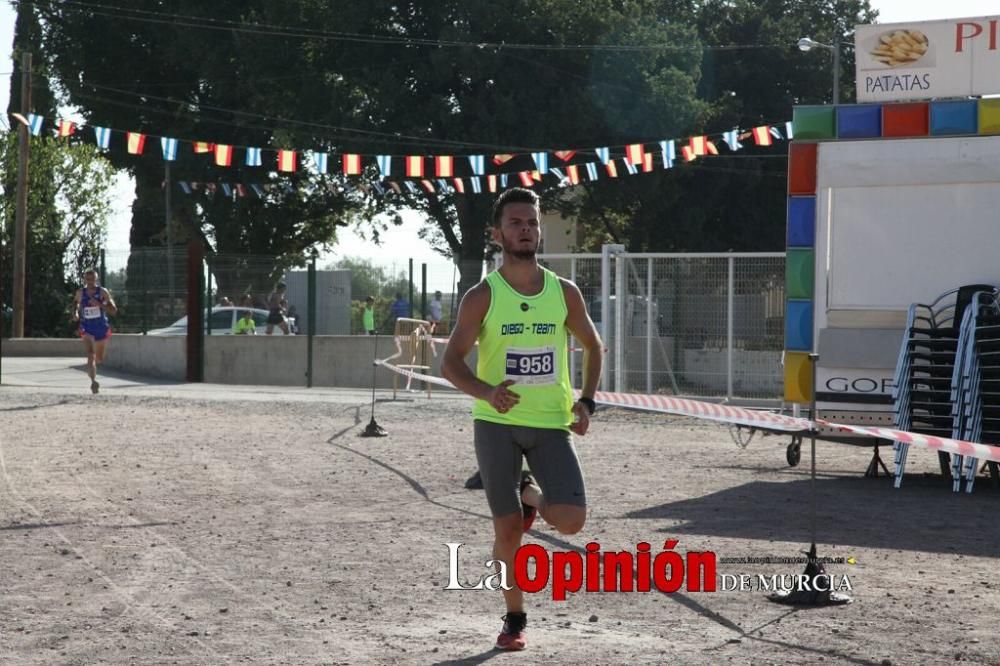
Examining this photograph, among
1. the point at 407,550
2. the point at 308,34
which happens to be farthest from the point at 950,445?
the point at 308,34

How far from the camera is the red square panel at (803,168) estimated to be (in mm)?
12836

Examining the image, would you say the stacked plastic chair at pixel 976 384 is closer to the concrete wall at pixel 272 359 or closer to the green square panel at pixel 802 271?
the green square panel at pixel 802 271

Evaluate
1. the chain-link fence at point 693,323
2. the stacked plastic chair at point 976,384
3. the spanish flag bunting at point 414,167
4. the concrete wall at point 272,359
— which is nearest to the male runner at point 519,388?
the stacked plastic chair at point 976,384

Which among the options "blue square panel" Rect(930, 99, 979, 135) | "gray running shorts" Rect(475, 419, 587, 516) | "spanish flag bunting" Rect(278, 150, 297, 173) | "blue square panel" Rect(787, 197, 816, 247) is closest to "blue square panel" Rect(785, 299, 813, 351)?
"blue square panel" Rect(787, 197, 816, 247)

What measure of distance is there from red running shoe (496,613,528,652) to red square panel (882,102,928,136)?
307 inches

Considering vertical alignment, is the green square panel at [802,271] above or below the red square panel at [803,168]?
below

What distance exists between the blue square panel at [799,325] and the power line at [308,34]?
2739 centimetres

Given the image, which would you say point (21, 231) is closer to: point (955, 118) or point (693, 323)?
point (693, 323)

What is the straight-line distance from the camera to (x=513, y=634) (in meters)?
6.08

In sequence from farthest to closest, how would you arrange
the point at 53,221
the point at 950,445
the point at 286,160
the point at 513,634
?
the point at 53,221 → the point at 286,160 → the point at 950,445 → the point at 513,634

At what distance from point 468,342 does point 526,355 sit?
265mm

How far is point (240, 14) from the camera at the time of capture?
44438 millimetres

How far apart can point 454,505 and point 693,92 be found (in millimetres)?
32648

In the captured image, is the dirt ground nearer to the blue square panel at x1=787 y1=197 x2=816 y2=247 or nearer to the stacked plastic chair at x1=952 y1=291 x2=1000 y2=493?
the stacked plastic chair at x1=952 y1=291 x2=1000 y2=493
